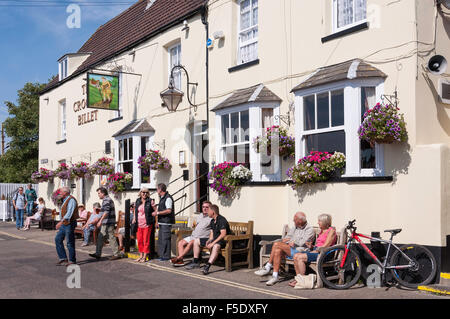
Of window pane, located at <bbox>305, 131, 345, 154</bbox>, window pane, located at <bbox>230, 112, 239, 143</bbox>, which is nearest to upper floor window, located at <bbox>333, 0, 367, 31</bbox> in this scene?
window pane, located at <bbox>305, 131, 345, 154</bbox>

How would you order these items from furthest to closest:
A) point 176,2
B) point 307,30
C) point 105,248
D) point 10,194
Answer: point 10,194 → point 176,2 → point 105,248 → point 307,30

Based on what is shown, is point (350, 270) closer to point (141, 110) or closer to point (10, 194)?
point (141, 110)

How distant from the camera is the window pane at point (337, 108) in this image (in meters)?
9.48

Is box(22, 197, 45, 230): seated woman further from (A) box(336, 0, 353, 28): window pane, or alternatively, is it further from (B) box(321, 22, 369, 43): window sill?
(A) box(336, 0, 353, 28): window pane

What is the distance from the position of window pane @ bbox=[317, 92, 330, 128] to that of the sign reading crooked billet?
855 centimetres

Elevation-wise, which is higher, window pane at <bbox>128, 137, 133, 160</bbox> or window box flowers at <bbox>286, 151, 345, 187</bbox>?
window pane at <bbox>128, 137, 133, 160</bbox>

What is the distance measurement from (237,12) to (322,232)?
21.4ft

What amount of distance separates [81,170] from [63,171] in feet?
6.51

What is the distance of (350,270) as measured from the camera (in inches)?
333

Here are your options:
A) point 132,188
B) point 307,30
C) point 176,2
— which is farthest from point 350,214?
point 176,2

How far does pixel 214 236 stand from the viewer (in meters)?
10.3

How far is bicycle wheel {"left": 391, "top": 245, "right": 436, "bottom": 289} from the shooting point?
8.00 meters

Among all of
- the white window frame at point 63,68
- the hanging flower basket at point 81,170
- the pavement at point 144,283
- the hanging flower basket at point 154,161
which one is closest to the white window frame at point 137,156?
the hanging flower basket at point 154,161

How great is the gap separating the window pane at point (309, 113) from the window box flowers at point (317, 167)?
26.2 inches
